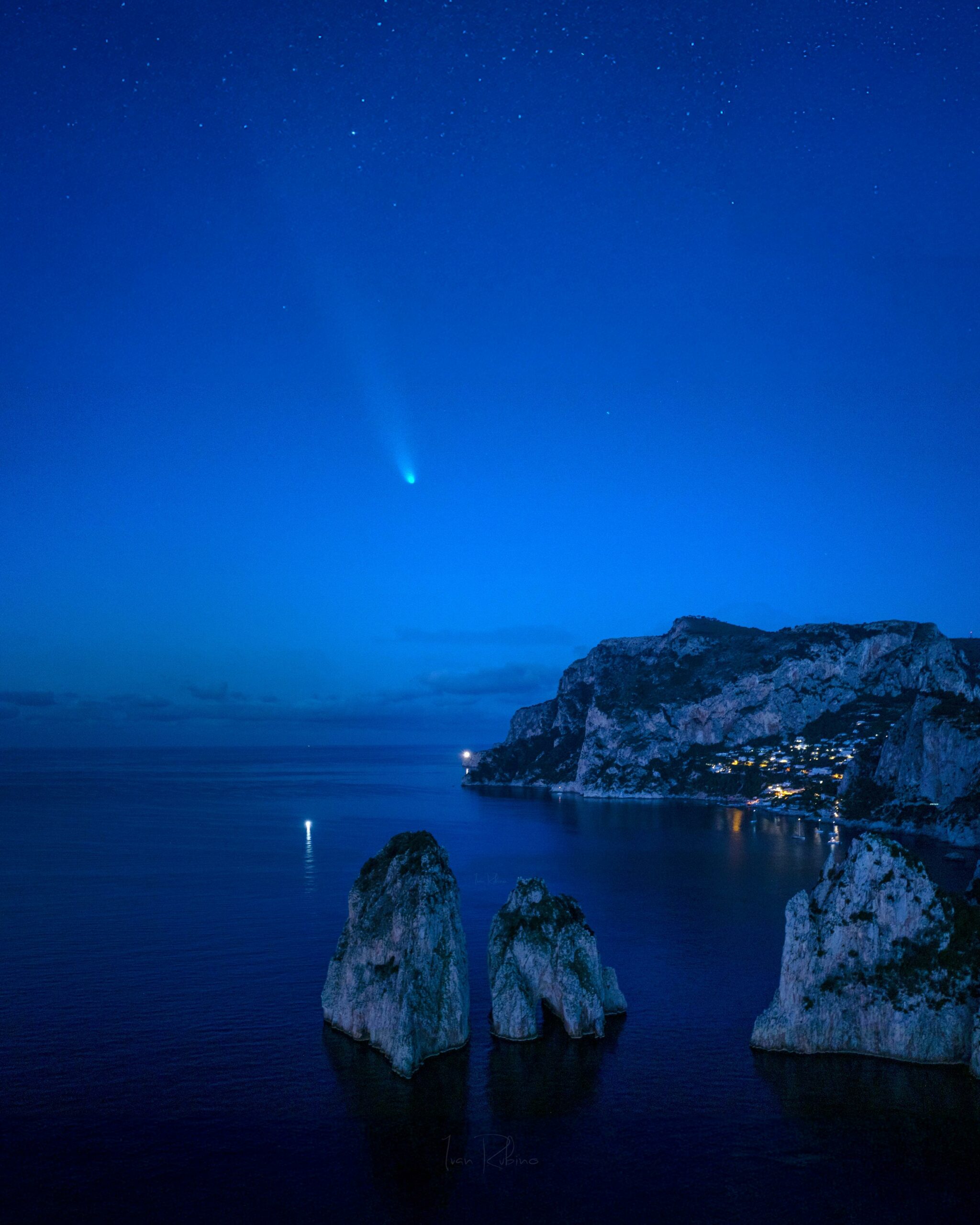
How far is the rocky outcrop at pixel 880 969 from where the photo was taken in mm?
50625

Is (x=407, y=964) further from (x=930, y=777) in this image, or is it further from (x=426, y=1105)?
(x=930, y=777)

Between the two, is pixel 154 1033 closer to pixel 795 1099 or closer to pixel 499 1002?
pixel 499 1002

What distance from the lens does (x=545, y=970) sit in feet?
190

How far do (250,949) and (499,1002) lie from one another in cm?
3298

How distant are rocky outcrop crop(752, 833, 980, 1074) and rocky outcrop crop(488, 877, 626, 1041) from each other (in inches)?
432

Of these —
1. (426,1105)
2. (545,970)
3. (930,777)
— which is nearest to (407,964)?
(426,1105)

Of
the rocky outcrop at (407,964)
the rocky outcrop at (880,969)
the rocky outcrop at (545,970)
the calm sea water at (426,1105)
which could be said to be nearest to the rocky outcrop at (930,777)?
the calm sea water at (426,1105)

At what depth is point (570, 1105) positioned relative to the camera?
46594mm

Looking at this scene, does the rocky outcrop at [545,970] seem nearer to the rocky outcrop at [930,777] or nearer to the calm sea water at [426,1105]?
the calm sea water at [426,1105]

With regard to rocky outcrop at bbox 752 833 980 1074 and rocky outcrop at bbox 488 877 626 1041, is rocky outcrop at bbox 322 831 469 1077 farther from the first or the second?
rocky outcrop at bbox 752 833 980 1074

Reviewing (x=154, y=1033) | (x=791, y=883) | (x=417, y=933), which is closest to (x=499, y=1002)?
(x=417, y=933)

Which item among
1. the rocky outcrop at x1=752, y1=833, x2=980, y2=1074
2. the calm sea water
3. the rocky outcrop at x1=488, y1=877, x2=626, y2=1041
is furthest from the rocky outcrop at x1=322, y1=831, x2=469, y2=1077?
the rocky outcrop at x1=752, y1=833, x2=980, y2=1074

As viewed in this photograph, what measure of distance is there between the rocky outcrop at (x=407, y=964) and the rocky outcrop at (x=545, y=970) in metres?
3.11

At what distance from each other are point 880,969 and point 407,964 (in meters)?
28.9
